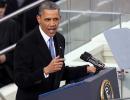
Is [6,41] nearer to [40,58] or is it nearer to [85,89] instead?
[40,58]

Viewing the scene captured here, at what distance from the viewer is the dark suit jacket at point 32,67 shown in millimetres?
3449

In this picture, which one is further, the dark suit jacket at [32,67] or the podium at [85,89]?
the dark suit jacket at [32,67]

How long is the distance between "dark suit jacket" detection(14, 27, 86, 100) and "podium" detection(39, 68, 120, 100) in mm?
321

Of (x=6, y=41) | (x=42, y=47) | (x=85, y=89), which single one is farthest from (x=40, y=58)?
(x=6, y=41)

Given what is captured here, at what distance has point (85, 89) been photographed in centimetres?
329

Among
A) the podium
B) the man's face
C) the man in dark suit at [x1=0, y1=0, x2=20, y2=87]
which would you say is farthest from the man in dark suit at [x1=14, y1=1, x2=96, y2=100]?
the man in dark suit at [x1=0, y1=0, x2=20, y2=87]

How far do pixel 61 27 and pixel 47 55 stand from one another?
9.26 ft

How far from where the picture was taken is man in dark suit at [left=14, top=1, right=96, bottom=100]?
11.3ft

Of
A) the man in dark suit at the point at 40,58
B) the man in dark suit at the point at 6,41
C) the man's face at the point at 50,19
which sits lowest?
the man in dark suit at the point at 6,41

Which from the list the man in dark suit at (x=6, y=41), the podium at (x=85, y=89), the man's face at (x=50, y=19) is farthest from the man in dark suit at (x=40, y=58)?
the man in dark suit at (x=6, y=41)

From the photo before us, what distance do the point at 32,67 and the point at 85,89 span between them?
19.6 inches

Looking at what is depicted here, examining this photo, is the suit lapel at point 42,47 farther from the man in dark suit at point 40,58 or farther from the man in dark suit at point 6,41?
the man in dark suit at point 6,41

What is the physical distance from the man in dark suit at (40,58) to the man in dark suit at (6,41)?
55.1 inches

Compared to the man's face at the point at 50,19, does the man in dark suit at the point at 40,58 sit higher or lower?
lower
